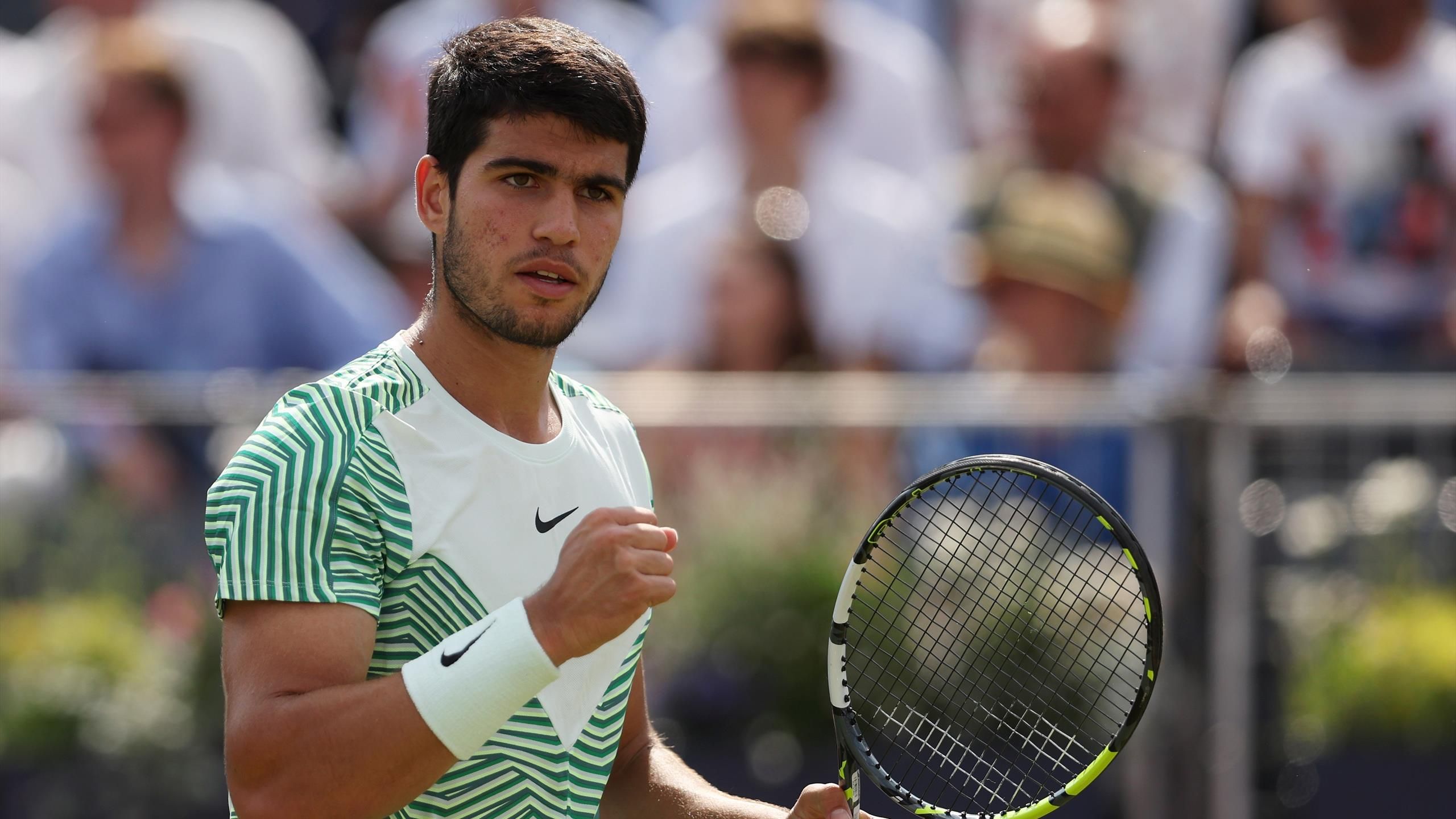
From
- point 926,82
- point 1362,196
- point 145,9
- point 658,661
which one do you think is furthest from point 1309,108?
point 145,9

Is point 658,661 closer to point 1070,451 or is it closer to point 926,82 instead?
point 1070,451

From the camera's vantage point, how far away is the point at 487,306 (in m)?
2.69

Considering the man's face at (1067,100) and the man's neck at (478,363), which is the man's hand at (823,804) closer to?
the man's neck at (478,363)

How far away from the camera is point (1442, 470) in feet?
20.9

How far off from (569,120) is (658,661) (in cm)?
374

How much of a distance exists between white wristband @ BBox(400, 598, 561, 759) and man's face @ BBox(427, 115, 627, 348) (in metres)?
0.52

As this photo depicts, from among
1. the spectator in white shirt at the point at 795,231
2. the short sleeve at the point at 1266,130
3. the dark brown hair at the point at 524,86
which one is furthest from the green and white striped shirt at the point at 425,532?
the short sleeve at the point at 1266,130

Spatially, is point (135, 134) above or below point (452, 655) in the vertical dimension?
below

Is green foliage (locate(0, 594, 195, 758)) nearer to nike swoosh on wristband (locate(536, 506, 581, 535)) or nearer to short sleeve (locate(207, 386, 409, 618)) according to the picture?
nike swoosh on wristband (locate(536, 506, 581, 535))

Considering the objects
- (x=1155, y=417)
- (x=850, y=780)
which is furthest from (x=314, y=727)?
(x=1155, y=417)

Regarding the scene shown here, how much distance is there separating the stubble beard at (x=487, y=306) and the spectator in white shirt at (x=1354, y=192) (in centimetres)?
498

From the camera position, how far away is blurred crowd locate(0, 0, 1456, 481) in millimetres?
7176

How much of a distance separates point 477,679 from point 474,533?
1.06 feet

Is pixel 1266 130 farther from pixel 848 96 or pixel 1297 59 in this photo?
pixel 848 96
